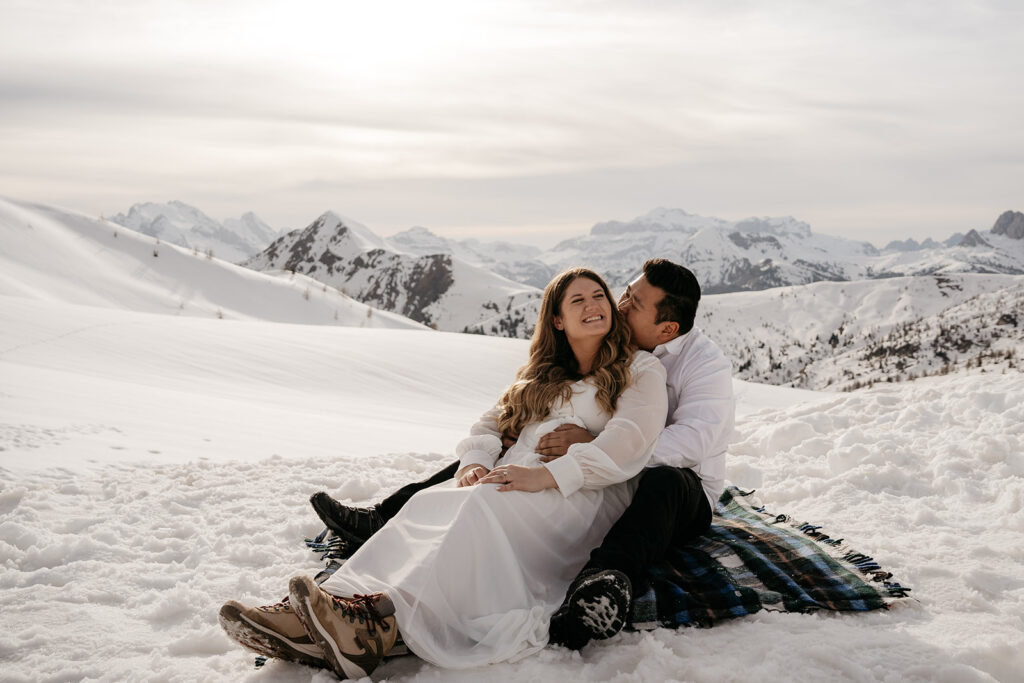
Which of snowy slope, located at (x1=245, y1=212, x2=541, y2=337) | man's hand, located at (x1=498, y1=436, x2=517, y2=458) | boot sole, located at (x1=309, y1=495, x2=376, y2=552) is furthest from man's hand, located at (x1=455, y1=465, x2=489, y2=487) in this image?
snowy slope, located at (x1=245, y1=212, x2=541, y2=337)

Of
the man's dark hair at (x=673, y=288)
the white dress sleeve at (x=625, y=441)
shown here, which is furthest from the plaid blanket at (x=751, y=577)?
the man's dark hair at (x=673, y=288)

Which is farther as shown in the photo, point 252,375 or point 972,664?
point 252,375

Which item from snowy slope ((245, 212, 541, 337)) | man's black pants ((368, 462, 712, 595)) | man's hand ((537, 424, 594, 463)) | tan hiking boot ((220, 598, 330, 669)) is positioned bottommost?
snowy slope ((245, 212, 541, 337))

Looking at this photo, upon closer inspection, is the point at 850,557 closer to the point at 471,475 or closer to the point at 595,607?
the point at 595,607

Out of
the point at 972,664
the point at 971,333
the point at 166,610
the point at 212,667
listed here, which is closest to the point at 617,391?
the point at 972,664

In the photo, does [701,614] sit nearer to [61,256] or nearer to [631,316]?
[631,316]

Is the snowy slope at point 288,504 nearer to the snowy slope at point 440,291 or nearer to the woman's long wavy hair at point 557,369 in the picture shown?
the woman's long wavy hair at point 557,369

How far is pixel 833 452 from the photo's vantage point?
221 inches

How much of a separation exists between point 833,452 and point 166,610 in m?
4.80

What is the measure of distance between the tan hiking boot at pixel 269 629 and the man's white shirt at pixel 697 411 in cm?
175

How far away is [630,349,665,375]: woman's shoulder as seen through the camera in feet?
11.2

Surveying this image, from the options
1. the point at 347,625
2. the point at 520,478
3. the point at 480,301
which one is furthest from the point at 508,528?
the point at 480,301

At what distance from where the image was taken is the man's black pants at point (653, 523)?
9.35ft

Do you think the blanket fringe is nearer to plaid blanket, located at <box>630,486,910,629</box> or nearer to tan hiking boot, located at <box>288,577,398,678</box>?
plaid blanket, located at <box>630,486,910,629</box>
